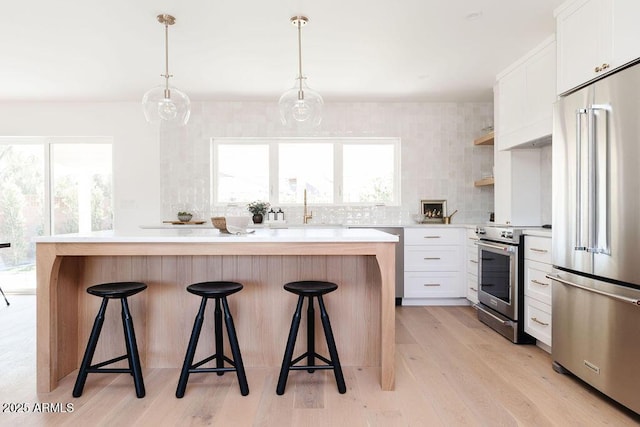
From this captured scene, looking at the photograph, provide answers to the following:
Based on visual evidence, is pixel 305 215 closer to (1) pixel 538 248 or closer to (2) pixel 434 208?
(2) pixel 434 208

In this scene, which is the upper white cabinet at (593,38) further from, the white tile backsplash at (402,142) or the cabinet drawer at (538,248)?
the white tile backsplash at (402,142)

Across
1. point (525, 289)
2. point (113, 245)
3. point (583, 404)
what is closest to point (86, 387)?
point (113, 245)

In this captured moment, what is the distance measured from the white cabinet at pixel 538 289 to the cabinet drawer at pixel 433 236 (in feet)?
4.18

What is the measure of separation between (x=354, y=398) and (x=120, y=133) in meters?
4.38

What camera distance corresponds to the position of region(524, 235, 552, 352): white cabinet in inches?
112

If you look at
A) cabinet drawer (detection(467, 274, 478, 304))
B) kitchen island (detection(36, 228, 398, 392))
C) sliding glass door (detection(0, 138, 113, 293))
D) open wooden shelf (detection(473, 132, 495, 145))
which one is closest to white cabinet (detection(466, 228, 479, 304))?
cabinet drawer (detection(467, 274, 478, 304))

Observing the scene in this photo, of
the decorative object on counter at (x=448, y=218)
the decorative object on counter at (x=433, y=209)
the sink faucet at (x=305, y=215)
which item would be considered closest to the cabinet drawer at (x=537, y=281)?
the decorative object on counter at (x=448, y=218)

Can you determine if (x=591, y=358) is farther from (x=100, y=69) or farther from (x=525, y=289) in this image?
(x=100, y=69)

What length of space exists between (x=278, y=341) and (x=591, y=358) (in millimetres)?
1872

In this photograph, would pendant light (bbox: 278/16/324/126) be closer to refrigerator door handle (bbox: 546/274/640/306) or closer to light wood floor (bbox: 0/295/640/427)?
light wood floor (bbox: 0/295/640/427)

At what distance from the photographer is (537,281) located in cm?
297

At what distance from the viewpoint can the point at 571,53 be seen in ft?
8.43

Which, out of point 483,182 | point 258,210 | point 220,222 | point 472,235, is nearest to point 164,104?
point 220,222

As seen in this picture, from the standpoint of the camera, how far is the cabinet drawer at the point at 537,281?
2850mm
